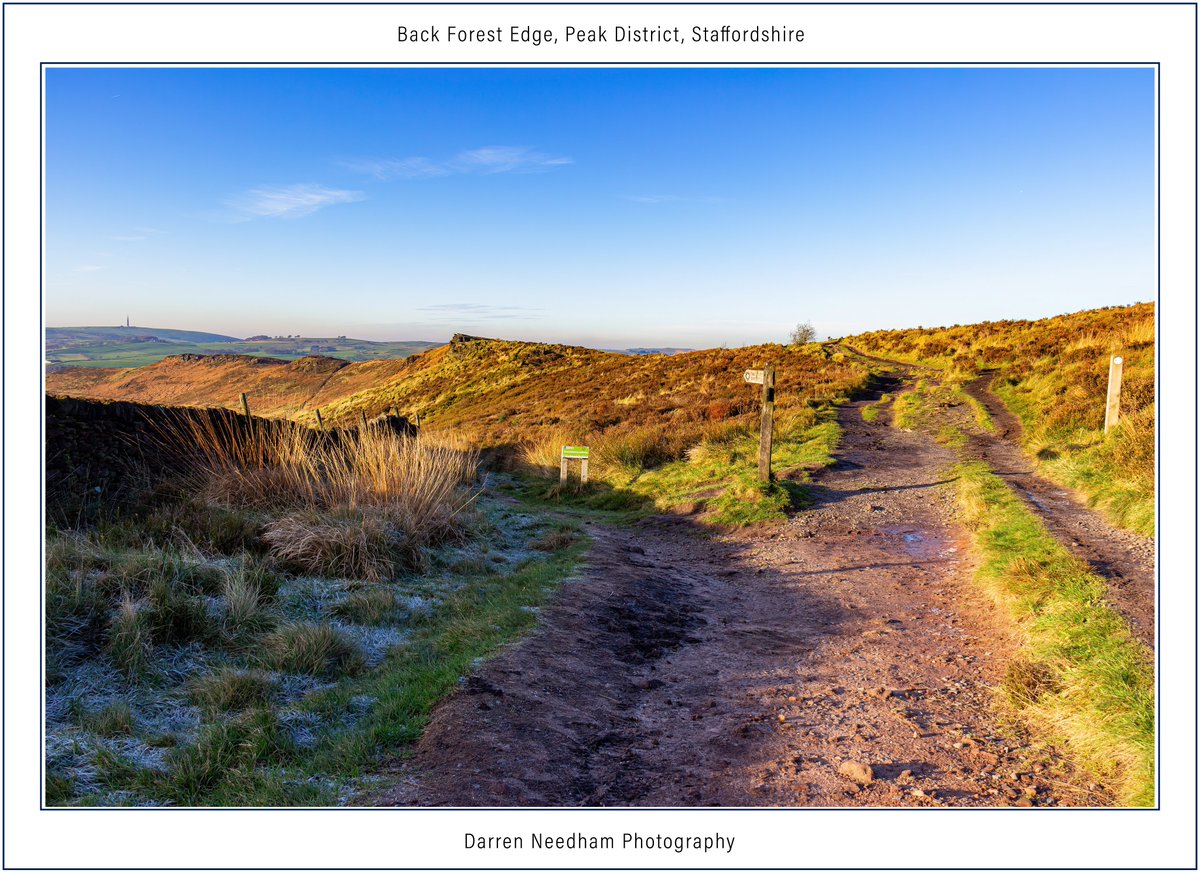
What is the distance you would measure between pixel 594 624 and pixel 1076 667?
11.4 feet

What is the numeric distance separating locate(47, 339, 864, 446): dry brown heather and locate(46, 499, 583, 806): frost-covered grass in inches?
161

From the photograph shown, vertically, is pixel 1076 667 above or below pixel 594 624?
above

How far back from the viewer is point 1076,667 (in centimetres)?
432

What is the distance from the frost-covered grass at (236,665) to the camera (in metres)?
3.52

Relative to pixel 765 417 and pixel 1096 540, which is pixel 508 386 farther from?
pixel 1096 540

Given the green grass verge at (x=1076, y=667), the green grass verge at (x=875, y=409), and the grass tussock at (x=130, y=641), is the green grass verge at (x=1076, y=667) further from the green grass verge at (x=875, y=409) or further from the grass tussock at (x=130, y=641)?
the green grass verge at (x=875, y=409)

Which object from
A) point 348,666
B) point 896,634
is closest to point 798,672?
point 896,634

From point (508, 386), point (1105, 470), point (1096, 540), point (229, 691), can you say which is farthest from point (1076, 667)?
point (508, 386)

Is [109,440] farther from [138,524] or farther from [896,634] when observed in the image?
[896,634]

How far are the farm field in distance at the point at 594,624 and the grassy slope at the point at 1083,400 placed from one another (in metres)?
0.10

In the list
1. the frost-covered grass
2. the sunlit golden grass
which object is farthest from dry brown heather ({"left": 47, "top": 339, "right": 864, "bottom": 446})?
the frost-covered grass

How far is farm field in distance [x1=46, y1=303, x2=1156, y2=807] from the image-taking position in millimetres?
3541
